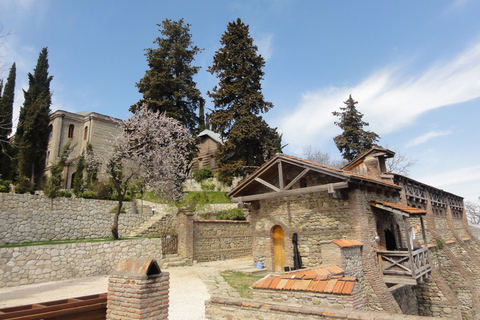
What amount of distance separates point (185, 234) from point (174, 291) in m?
5.92

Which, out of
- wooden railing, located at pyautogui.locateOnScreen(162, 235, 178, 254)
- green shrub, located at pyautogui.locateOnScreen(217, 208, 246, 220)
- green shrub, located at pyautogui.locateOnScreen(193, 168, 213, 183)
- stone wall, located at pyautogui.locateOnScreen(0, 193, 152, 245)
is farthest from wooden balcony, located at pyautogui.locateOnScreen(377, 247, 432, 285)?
green shrub, located at pyautogui.locateOnScreen(193, 168, 213, 183)

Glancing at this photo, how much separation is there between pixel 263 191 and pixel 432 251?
11.9m

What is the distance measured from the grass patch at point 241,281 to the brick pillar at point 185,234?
307cm

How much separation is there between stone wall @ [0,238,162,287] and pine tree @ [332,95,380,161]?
76.1ft

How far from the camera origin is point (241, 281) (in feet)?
38.6

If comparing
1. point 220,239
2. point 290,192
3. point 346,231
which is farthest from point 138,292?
point 220,239

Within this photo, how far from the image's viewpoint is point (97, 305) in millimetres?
4742

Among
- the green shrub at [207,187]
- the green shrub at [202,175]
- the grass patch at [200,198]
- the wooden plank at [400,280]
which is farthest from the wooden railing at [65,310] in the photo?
the green shrub at [202,175]

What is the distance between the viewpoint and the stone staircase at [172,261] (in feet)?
49.1

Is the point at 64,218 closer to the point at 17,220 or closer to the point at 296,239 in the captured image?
the point at 17,220

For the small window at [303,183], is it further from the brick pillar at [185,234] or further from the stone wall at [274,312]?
the stone wall at [274,312]

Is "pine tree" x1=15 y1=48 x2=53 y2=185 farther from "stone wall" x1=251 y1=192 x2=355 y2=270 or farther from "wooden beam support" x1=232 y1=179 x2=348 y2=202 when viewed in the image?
"stone wall" x1=251 y1=192 x2=355 y2=270

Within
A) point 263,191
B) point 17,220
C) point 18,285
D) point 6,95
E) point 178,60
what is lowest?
point 18,285

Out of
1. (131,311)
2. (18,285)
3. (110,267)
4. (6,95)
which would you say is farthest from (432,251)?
(6,95)
